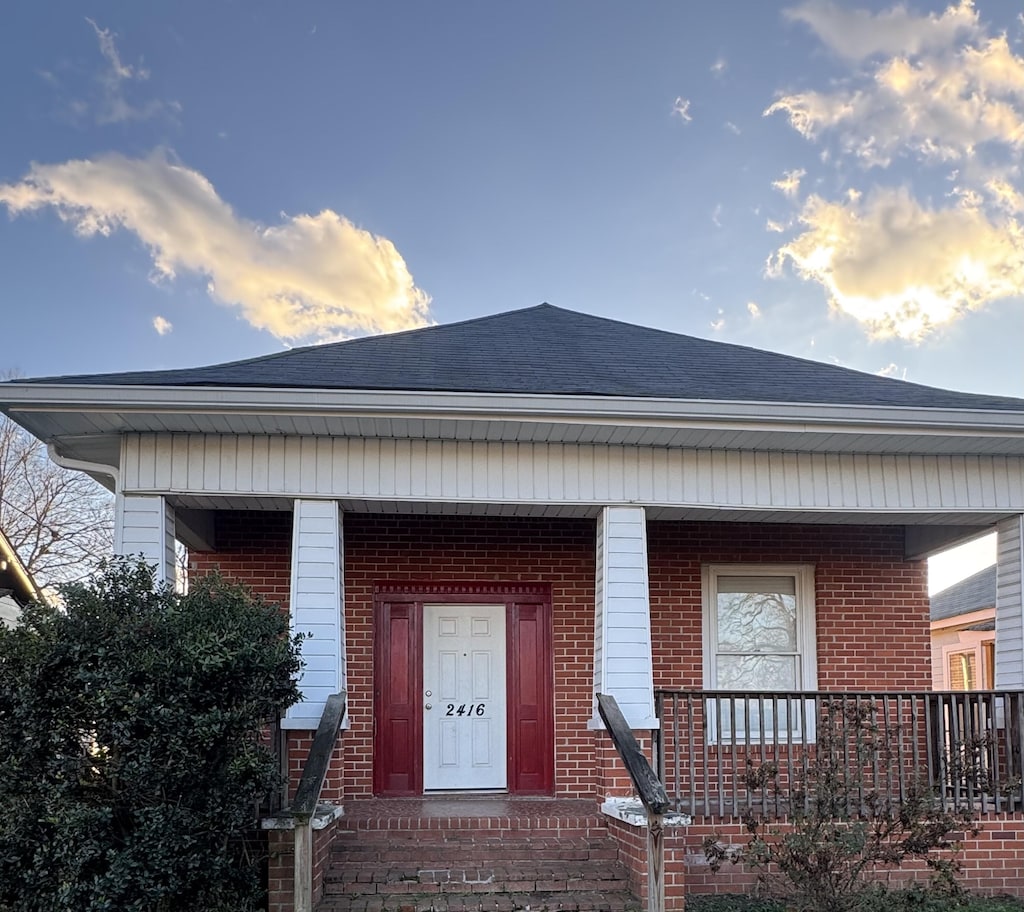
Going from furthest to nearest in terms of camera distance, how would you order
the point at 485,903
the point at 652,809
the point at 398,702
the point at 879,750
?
the point at 398,702 → the point at 879,750 → the point at 485,903 → the point at 652,809

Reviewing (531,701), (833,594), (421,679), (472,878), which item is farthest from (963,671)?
(472,878)

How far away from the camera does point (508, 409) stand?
26.3ft

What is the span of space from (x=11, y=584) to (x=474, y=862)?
394 inches

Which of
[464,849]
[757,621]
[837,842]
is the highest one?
[757,621]

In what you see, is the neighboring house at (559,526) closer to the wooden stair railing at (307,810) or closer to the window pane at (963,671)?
the wooden stair railing at (307,810)

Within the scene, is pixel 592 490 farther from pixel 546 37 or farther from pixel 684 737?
pixel 546 37

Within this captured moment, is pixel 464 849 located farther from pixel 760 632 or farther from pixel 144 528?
pixel 760 632

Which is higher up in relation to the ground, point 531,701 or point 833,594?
point 833,594

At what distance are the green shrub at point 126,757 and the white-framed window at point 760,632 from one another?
526cm

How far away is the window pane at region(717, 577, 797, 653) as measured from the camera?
35.2ft

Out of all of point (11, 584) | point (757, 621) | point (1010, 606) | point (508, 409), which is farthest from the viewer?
point (11, 584)

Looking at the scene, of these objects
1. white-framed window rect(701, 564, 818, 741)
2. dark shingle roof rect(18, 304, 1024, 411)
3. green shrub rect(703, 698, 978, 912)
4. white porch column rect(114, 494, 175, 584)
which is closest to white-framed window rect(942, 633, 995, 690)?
white-framed window rect(701, 564, 818, 741)

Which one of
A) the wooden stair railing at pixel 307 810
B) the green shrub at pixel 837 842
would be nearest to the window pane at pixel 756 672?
the green shrub at pixel 837 842

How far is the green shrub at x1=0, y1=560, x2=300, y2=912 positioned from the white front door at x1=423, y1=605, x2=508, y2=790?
3287 millimetres
